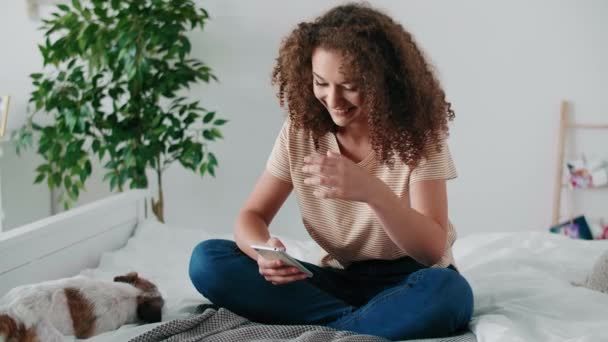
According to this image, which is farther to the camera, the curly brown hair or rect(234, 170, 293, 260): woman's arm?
rect(234, 170, 293, 260): woman's arm

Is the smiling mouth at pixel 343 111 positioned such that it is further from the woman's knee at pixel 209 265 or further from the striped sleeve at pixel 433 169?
the woman's knee at pixel 209 265

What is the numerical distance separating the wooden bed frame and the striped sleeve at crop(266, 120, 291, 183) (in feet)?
1.74

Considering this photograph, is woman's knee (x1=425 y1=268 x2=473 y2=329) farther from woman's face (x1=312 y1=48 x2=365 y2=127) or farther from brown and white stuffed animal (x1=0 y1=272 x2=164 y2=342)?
brown and white stuffed animal (x1=0 y1=272 x2=164 y2=342)

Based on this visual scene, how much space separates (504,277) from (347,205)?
1.49 ft

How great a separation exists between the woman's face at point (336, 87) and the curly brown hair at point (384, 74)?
14 millimetres

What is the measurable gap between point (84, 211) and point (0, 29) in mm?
1661

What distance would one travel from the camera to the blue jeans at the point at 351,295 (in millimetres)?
1455

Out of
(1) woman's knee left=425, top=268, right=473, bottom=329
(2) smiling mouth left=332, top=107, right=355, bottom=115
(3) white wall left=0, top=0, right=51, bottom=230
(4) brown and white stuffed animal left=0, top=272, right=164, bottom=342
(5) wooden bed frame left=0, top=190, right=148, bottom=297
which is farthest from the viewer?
(3) white wall left=0, top=0, right=51, bottom=230

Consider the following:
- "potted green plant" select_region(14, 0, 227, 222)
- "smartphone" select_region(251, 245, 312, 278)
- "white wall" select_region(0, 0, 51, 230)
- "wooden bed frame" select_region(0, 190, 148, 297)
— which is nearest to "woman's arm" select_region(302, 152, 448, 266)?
"smartphone" select_region(251, 245, 312, 278)

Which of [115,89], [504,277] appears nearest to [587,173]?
[504,277]

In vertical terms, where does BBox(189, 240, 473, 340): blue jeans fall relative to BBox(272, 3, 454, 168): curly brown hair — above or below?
below

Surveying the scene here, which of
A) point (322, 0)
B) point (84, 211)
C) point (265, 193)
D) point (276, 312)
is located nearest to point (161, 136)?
point (322, 0)

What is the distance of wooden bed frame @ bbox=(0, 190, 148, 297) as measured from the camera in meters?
1.69

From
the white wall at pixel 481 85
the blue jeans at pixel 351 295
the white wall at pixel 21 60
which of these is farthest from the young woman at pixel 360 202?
the white wall at pixel 21 60
